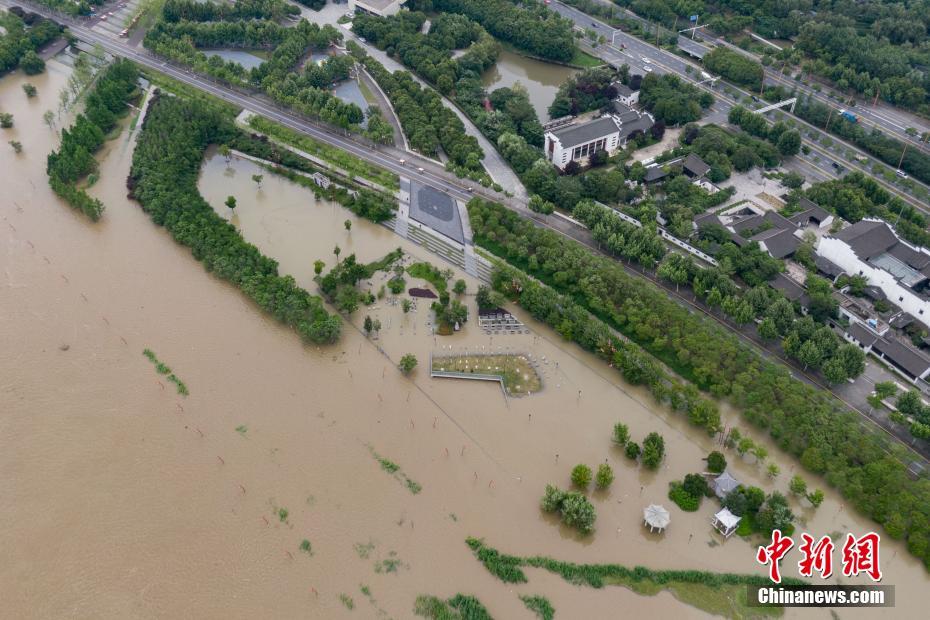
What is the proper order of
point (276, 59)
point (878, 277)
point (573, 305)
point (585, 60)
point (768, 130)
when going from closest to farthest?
point (573, 305) < point (878, 277) < point (768, 130) < point (276, 59) < point (585, 60)

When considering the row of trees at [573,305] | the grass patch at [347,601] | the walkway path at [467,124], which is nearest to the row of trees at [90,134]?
the walkway path at [467,124]

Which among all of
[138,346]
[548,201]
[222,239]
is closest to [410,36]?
→ [548,201]

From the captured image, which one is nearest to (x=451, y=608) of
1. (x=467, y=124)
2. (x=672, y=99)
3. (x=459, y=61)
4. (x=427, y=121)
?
(x=427, y=121)

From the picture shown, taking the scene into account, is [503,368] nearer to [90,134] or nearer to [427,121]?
[427,121]

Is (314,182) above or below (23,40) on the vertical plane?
below

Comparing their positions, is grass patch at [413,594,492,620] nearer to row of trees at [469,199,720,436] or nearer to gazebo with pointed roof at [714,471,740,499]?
gazebo with pointed roof at [714,471,740,499]
